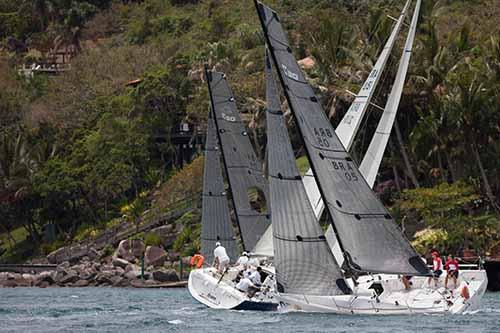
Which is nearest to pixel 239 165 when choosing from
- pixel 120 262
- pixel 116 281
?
pixel 116 281

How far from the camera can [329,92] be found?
74.4 meters

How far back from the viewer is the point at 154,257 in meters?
77.8

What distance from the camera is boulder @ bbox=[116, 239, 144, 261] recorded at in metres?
80.9

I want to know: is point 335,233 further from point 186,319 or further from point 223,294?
point 223,294

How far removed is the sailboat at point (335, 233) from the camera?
1564 inches

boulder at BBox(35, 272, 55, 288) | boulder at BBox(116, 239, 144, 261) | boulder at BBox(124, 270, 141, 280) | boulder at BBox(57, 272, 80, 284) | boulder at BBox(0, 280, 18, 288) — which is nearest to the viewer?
boulder at BBox(124, 270, 141, 280)

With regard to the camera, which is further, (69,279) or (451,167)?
(69,279)

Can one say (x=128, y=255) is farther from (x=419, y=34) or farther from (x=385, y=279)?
(x=385, y=279)

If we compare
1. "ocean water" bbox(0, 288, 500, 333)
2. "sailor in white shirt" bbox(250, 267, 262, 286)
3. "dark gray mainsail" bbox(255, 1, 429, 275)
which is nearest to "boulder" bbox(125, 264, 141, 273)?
"ocean water" bbox(0, 288, 500, 333)

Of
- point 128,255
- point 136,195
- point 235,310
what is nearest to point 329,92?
point 128,255

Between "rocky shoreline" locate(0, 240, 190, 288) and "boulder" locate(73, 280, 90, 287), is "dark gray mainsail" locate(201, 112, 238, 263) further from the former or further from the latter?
"boulder" locate(73, 280, 90, 287)

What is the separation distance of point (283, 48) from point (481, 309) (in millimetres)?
11240

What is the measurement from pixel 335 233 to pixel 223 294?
758 cm

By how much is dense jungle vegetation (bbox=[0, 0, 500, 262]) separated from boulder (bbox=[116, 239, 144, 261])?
2428 millimetres
